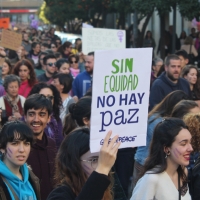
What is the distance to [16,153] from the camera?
4.32 m

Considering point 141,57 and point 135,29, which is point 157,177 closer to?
point 141,57

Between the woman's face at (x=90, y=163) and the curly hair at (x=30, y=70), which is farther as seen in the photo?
the curly hair at (x=30, y=70)

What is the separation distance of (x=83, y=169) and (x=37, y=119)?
2224 mm

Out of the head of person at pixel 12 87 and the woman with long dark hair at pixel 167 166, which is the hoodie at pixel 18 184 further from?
the head of person at pixel 12 87

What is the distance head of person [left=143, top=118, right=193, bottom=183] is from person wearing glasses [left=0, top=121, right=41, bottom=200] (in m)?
0.78

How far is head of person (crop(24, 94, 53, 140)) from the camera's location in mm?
5797

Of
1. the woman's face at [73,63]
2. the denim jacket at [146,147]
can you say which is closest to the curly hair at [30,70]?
the woman's face at [73,63]

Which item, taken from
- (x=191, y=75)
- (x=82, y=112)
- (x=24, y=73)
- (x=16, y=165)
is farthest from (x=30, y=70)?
(x=16, y=165)

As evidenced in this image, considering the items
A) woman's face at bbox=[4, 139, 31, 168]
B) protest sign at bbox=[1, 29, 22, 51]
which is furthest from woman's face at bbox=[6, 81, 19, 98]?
protest sign at bbox=[1, 29, 22, 51]

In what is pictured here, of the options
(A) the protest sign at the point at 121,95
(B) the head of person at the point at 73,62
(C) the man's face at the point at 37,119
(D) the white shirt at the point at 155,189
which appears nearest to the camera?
(A) the protest sign at the point at 121,95

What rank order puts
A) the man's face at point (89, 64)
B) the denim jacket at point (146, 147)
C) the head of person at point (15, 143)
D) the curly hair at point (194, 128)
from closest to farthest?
1. the head of person at point (15, 143)
2. the curly hair at point (194, 128)
3. the denim jacket at point (146, 147)
4. the man's face at point (89, 64)

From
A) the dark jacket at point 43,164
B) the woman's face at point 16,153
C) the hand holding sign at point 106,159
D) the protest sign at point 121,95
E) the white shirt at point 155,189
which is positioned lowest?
the dark jacket at point 43,164

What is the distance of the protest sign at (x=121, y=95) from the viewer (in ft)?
11.5

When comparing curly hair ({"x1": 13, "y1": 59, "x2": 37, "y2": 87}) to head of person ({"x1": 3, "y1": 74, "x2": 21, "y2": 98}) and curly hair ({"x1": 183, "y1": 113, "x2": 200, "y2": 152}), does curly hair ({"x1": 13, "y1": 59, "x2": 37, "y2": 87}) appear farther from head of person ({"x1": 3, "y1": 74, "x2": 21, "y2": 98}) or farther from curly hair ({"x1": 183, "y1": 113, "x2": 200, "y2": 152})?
curly hair ({"x1": 183, "y1": 113, "x2": 200, "y2": 152})
